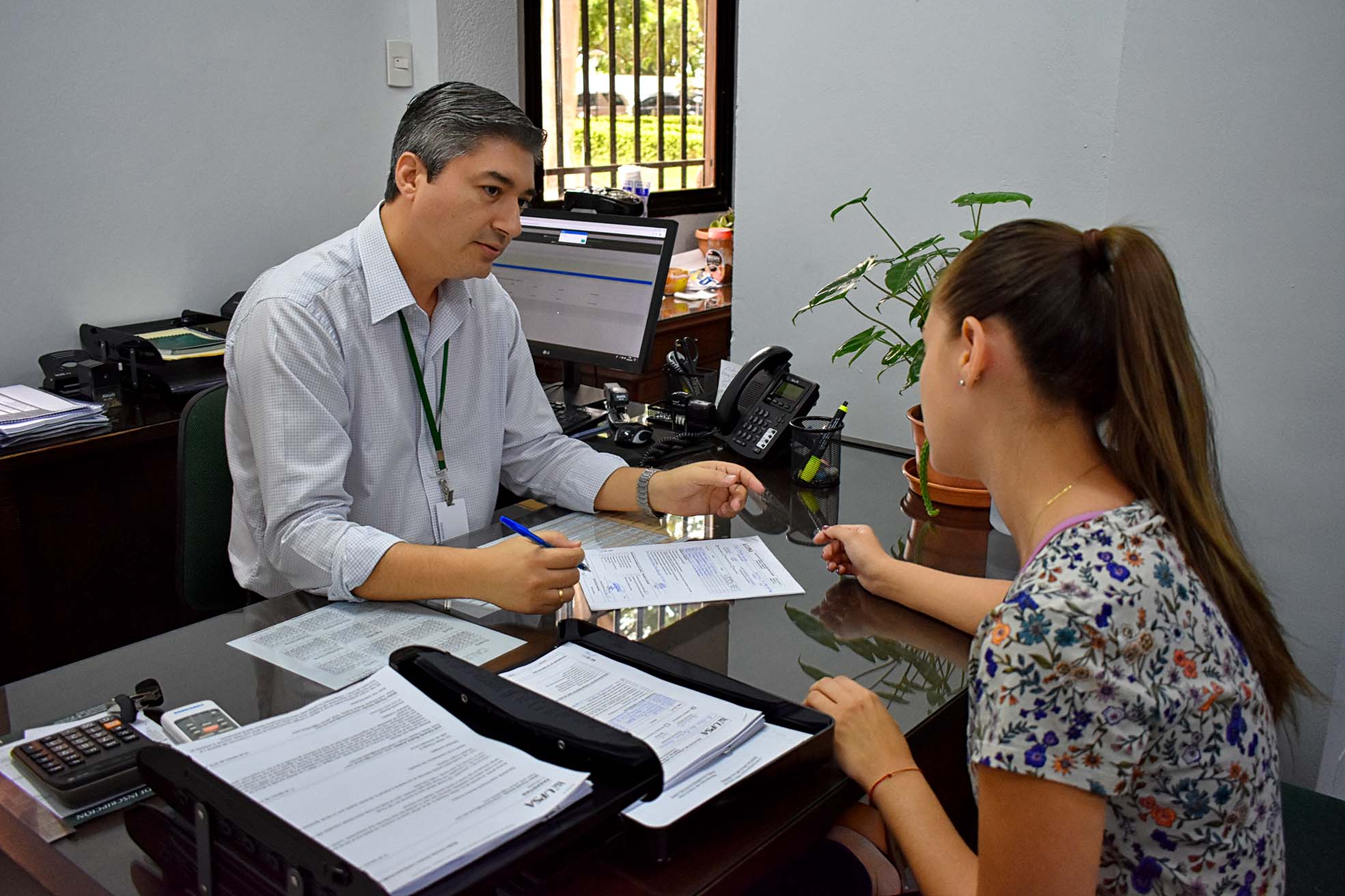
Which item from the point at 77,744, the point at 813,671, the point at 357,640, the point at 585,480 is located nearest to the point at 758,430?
the point at 585,480

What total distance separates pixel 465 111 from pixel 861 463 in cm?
98

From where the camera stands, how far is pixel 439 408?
1.73 meters

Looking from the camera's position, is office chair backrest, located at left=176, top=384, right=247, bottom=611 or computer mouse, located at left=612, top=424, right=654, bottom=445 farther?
computer mouse, located at left=612, top=424, right=654, bottom=445

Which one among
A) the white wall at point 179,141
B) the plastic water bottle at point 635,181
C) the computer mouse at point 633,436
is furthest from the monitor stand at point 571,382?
the plastic water bottle at point 635,181

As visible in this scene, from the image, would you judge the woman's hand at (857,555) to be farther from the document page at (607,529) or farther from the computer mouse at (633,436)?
the computer mouse at (633,436)

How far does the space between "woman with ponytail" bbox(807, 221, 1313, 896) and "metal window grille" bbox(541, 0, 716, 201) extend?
133 inches

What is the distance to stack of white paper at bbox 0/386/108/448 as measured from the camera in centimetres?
218

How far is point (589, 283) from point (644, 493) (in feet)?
2.74

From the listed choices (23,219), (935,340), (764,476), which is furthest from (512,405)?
(23,219)

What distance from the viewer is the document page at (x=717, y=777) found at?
0.89 metres

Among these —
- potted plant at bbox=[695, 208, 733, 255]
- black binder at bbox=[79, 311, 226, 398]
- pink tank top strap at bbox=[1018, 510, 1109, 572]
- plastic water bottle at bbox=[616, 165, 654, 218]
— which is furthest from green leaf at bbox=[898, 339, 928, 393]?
potted plant at bbox=[695, 208, 733, 255]

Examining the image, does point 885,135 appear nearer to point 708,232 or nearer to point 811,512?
point 811,512

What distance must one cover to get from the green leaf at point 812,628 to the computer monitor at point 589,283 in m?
1.04

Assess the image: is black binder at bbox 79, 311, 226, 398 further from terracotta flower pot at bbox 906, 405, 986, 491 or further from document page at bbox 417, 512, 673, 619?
terracotta flower pot at bbox 906, 405, 986, 491
